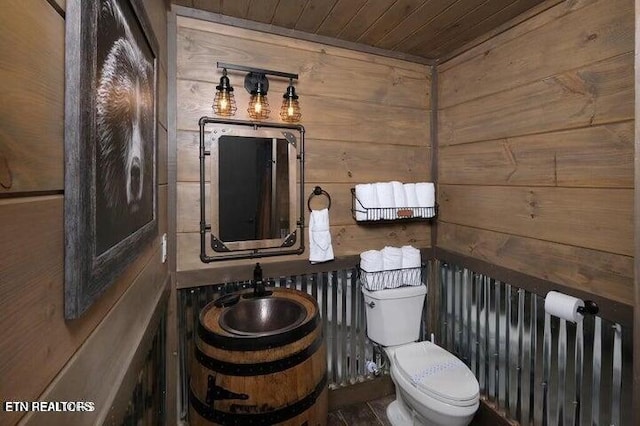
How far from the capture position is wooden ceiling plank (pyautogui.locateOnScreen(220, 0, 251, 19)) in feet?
5.00

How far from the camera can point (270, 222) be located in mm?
1771

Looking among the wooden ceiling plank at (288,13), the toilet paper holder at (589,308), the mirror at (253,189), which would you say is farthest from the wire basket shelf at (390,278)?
the wooden ceiling plank at (288,13)

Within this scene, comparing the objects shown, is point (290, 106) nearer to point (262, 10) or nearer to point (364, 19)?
point (262, 10)

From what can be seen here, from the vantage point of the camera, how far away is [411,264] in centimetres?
197

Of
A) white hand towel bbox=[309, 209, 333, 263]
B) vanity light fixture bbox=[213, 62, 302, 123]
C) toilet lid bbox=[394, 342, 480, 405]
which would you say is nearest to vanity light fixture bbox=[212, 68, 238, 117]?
vanity light fixture bbox=[213, 62, 302, 123]

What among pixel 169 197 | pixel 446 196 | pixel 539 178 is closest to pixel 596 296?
pixel 539 178

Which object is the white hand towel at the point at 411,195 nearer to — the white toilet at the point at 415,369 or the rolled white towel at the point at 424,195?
the rolled white towel at the point at 424,195

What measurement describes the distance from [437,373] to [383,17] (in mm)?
1844

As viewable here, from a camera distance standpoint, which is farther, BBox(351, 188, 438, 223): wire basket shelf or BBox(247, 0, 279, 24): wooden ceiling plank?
BBox(351, 188, 438, 223): wire basket shelf

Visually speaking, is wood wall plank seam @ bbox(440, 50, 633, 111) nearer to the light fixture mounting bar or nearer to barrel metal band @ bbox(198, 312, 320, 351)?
the light fixture mounting bar

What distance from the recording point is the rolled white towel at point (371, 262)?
1877mm

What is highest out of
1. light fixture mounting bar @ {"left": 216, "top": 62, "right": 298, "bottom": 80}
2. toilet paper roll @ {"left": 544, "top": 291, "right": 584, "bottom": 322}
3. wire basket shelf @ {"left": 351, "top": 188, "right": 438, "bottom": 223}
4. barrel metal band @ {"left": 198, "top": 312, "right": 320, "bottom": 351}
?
light fixture mounting bar @ {"left": 216, "top": 62, "right": 298, "bottom": 80}

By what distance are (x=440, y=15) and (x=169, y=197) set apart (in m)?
1.66

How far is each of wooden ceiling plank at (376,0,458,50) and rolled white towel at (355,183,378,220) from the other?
88 cm
